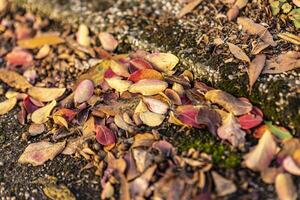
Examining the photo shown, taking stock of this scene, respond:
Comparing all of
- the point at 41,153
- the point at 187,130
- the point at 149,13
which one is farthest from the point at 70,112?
the point at 149,13

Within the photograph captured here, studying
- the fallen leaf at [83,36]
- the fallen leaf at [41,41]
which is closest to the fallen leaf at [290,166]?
the fallen leaf at [83,36]

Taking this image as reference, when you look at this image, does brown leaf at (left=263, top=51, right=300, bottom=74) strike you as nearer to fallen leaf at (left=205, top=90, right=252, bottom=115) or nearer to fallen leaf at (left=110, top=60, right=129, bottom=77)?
fallen leaf at (left=205, top=90, right=252, bottom=115)

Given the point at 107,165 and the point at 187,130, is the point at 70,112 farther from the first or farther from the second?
the point at 187,130

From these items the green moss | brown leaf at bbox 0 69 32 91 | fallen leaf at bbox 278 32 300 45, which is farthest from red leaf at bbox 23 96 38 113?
fallen leaf at bbox 278 32 300 45

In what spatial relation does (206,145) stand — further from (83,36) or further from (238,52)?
(83,36)

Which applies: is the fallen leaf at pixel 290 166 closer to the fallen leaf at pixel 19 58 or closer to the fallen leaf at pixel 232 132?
the fallen leaf at pixel 232 132

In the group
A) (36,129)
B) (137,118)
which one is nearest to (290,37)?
(137,118)
